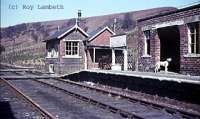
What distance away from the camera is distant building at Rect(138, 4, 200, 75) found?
54.7 ft

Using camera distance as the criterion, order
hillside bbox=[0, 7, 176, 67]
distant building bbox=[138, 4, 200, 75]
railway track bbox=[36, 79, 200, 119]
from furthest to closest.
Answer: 1. hillside bbox=[0, 7, 176, 67]
2. distant building bbox=[138, 4, 200, 75]
3. railway track bbox=[36, 79, 200, 119]

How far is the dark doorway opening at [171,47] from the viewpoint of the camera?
2100 centimetres

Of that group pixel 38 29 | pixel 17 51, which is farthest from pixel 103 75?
pixel 38 29

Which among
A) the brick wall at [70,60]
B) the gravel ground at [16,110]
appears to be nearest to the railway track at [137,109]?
the gravel ground at [16,110]

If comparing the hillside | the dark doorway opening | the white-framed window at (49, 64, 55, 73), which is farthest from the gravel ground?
the hillside

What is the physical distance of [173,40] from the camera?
22.2m

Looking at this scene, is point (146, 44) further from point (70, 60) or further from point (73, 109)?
point (70, 60)

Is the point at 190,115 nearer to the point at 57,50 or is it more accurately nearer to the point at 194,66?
the point at 194,66

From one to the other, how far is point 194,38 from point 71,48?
18481 millimetres

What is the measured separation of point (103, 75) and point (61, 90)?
4.20m

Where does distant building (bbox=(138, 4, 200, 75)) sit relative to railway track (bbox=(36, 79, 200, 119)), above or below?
above

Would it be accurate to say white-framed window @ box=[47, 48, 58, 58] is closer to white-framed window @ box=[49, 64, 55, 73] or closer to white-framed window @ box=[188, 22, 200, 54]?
white-framed window @ box=[49, 64, 55, 73]

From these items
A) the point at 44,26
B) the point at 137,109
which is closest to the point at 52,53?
the point at 137,109

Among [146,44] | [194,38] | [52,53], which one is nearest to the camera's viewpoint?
[194,38]
